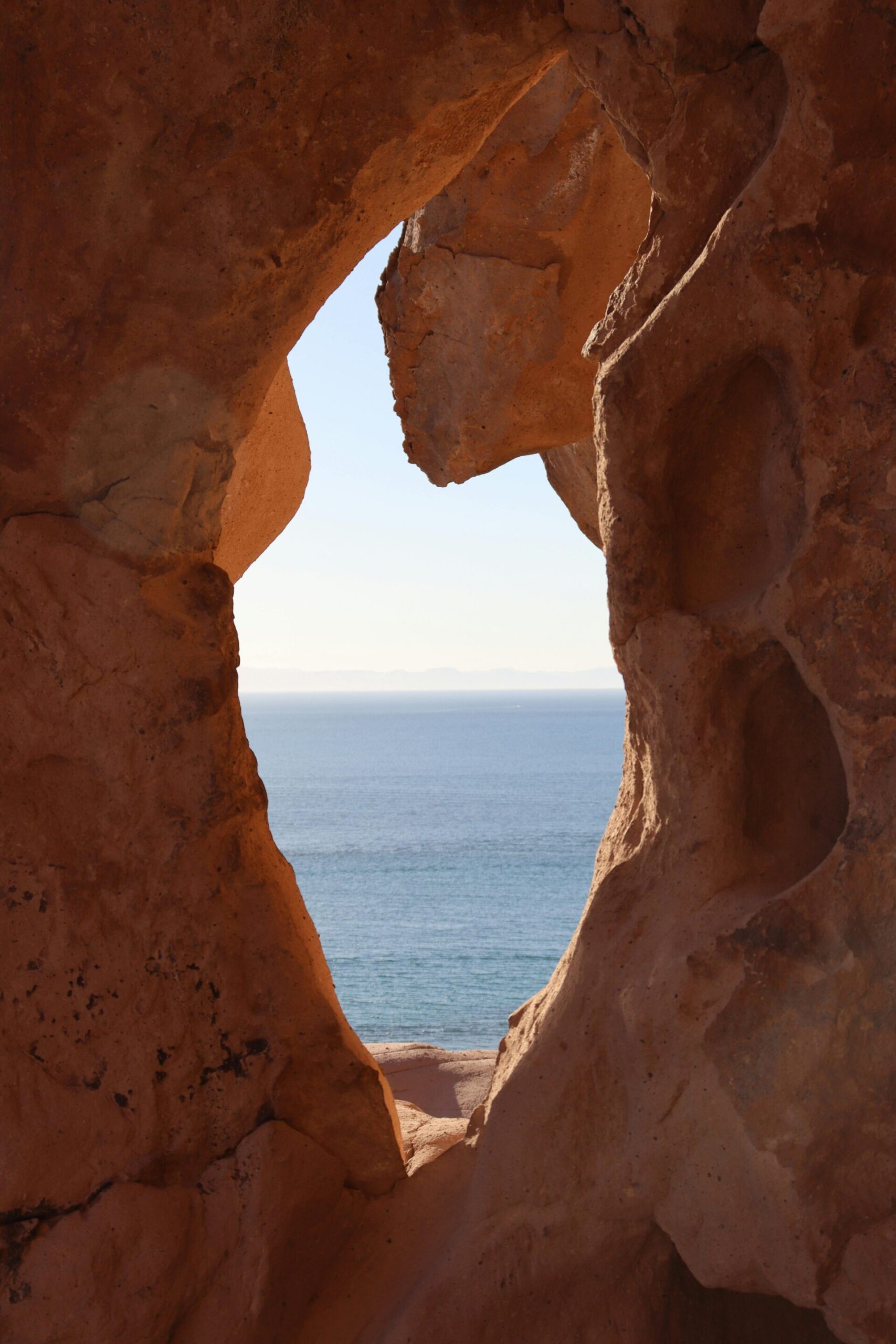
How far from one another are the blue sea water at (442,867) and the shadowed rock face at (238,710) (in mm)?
5862

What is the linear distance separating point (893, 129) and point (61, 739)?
5.81 feet

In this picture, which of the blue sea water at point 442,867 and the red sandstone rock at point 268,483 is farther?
the blue sea water at point 442,867

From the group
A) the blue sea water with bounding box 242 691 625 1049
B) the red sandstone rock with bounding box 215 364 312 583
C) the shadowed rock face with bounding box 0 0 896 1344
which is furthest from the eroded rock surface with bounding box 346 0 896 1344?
the blue sea water with bounding box 242 691 625 1049

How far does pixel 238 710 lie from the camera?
2.29 metres

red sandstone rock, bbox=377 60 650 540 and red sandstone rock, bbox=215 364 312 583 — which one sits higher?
red sandstone rock, bbox=377 60 650 540

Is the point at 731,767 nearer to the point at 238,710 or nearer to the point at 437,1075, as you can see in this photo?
the point at 238,710

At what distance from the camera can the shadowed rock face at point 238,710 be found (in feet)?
6.08

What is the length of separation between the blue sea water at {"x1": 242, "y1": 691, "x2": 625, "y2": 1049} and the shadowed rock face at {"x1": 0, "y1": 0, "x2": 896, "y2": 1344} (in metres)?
5.86

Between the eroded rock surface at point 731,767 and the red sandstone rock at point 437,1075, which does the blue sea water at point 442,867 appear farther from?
the eroded rock surface at point 731,767

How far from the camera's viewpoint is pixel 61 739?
2.13 meters

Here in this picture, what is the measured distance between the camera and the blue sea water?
31.8ft

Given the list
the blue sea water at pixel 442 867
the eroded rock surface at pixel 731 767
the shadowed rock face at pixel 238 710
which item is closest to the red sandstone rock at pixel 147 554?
the shadowed rock face at pixel 238 710

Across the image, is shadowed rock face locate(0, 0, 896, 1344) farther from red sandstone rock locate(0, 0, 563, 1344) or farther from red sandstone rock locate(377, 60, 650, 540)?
red sandstone rock locate(377, 60, 650, 540)

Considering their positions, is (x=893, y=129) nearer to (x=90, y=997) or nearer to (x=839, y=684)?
(x=839, y=684)
